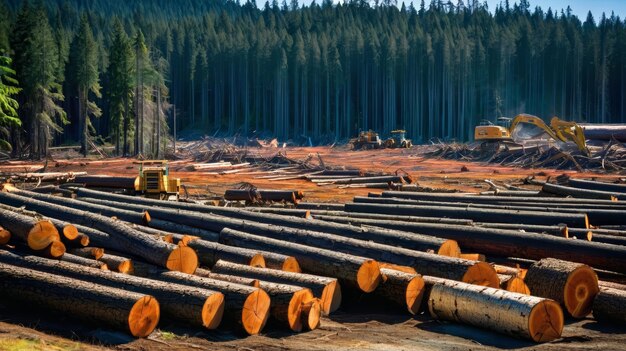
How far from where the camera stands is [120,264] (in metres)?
10.2

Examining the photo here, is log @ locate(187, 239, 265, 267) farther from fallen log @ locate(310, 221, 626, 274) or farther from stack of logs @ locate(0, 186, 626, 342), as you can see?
fallen log @ locate(310, 221, 626, 274)

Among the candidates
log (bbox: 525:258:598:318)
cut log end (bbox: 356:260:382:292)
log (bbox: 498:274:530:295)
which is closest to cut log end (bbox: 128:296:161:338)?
cut log end (bbox: 356:260:382:292)

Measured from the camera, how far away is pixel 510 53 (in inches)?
3105

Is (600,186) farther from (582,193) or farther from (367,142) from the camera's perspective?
(367,142)

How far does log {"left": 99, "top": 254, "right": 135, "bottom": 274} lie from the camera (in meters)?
10.2

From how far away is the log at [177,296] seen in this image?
8.32m

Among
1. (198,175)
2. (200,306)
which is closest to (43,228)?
(200,306)

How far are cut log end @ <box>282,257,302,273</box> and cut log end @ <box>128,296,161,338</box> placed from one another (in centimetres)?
244

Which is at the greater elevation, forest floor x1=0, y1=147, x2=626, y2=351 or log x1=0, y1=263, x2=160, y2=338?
log x1=0, y1=263, x2=160, y2=338

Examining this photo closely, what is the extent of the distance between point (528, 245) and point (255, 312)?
17.8ft

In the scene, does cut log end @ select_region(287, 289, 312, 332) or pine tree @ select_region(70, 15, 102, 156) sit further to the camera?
pine tree @ select_region(70, 15, 102, 156)

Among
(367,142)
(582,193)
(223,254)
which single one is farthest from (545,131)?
(223,254)

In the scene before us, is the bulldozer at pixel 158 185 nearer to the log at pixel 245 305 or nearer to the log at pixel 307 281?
the log at pixel 307 281

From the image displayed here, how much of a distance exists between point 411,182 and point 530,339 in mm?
20167
